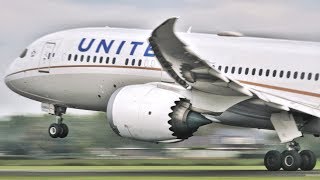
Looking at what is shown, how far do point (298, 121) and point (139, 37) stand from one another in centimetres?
846

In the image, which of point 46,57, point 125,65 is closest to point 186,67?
point 125,65

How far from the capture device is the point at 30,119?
11831cm

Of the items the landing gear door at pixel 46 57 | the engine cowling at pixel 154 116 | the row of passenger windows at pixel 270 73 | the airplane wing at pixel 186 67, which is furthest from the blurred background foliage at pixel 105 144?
the airplane wing at pixel 186 67

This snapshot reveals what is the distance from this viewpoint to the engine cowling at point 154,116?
47.4m

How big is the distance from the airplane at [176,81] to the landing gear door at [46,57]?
0.18 feet

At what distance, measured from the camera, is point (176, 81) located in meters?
47.8

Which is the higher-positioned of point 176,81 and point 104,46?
point 176,81

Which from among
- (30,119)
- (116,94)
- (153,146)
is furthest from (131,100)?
(30,119)

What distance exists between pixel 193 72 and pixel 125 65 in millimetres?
7978

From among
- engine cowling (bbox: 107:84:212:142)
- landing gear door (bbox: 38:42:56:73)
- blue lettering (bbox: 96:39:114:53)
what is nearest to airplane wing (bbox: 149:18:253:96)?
engine cowling (bbox: 107:84:212:142)

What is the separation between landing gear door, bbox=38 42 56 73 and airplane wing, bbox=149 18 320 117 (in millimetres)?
10010

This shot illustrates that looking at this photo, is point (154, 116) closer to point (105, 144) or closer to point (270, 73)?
point (270, 73)

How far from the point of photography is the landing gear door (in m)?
56.3

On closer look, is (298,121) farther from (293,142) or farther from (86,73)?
(86,73)
